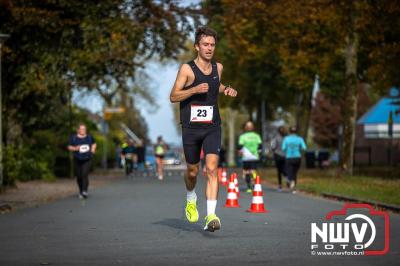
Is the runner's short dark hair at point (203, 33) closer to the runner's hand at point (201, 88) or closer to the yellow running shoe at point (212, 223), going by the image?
the runner's hand at point (201, 88)

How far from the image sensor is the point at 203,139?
1107 centimetres

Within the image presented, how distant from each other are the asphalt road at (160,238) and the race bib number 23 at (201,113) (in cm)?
132

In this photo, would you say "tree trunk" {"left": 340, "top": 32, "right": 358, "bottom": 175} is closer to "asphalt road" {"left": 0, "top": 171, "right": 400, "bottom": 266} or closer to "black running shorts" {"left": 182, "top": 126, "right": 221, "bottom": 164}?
"asphalt road" {"left": 0, "top": 171, "right": 400, "bottom": 266}

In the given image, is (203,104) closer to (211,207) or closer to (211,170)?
(211,170)

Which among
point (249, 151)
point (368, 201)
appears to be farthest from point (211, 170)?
point (249, 151)

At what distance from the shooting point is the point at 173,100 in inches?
427

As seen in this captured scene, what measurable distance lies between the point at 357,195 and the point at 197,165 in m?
9.82

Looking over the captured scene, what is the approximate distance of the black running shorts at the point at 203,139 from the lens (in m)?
11.0

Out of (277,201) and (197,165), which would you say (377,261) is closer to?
(197,165)

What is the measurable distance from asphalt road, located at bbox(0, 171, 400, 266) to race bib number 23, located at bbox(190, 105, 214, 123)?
1.32m

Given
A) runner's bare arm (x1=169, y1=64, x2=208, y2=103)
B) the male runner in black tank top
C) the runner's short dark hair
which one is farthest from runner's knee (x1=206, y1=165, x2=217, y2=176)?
the runner's short dark hair

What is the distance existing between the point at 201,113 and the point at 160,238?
1513mm

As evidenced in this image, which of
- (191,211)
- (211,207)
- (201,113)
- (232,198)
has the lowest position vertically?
(232,198)

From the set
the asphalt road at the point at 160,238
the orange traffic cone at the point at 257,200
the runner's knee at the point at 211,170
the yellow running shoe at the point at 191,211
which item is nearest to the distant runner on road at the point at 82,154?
the asphalt road at the point at 160,238
